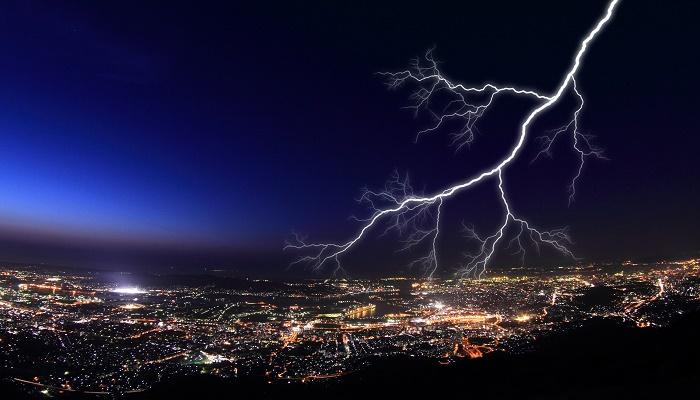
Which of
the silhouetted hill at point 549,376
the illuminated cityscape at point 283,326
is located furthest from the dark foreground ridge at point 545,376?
the illuminated cityscape at point 283,326

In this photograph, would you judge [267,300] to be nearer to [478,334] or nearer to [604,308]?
[478,334]

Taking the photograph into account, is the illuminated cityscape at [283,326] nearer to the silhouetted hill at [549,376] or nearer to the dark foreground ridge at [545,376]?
the dark foreground ridge at [545,376]

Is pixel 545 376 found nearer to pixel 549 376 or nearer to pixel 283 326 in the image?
pixel 549 376

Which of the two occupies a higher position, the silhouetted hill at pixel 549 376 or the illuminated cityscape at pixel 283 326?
the silhouetted hill at pixel 549 376

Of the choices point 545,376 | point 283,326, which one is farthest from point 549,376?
point 283,326

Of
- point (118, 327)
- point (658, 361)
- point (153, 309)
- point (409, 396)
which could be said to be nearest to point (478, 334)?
point (409, 396)

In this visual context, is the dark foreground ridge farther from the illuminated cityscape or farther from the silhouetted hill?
the illuminated cityscape
